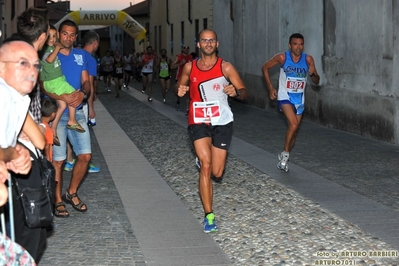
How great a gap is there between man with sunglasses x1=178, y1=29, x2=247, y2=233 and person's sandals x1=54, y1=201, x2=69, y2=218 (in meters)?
1.33

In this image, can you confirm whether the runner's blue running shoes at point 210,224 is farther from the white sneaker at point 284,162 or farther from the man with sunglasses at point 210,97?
the white sneaker at point 284,162

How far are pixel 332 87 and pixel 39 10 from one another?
37.7 feet

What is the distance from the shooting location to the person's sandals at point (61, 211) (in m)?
7.55

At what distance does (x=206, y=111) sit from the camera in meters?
7.32

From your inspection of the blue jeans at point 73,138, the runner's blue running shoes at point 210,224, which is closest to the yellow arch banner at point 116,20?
the blue jeans at point 73,138

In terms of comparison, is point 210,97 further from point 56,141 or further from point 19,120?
point 19,120

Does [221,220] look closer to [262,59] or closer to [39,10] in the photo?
[39,10]

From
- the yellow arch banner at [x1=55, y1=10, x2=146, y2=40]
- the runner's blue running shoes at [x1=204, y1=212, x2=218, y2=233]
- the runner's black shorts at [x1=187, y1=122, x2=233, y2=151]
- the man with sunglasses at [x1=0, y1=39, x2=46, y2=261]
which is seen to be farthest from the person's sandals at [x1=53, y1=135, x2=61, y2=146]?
the yellow arch banner at [x1=55, y1=10, x2=146, y2=40]

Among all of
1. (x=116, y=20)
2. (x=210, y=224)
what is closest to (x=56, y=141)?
(x=210, y=224)

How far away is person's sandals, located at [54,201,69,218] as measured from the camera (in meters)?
7.55

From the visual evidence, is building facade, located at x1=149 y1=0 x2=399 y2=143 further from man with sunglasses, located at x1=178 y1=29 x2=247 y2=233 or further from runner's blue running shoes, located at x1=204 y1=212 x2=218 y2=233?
runner's blue running shoes, located at x1=204 y1=212 x2=218 y2=233

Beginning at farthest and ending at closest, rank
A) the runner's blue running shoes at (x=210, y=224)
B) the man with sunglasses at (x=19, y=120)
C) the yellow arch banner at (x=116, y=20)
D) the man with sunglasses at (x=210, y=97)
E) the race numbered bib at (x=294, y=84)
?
1. the yellow arch banner at (x=116, y=20)
2. the race numbered bib at (x=294, y=84)
3. the man with sunglasses at (x=210, y=97)
4. the runner's blue running shoes at (x=210, y=224)
5. the man with sunglasses at (x=19, y=120)

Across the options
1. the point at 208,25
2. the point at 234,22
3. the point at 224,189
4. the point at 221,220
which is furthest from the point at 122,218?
the point at 208,25

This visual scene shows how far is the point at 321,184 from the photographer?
30.9 ft
